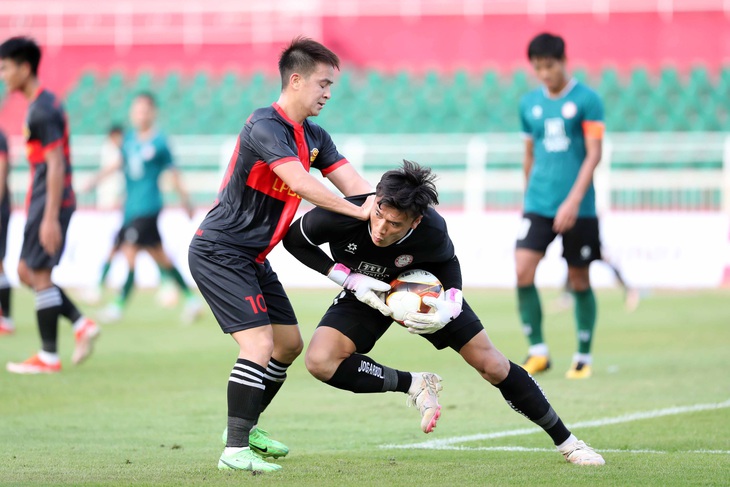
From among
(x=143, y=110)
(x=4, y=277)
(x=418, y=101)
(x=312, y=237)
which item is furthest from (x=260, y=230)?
(x=418, y=101)

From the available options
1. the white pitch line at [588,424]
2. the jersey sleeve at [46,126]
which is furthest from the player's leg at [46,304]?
the white pitch line at [588,424]

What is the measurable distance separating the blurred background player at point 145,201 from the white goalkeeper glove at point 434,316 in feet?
28.9

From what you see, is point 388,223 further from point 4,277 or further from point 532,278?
point 4,277

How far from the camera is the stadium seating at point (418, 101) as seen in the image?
24.1 meters

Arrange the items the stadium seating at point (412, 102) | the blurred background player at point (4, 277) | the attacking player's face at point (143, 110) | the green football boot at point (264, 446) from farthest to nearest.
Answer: the stadium seating at point (412, 102) → the attacking player's face at point (143, 110) → the blurred background player at point (4, 277) → the green football boot at point (264, 446)

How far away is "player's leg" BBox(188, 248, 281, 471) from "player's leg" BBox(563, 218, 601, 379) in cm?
439

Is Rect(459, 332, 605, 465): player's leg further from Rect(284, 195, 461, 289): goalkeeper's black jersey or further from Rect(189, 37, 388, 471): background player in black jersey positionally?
Rect(189, 37, 388, 471): background player in black jersey

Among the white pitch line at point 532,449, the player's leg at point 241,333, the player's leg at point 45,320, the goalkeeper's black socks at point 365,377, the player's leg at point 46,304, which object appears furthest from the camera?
the player's leg at point 45,320

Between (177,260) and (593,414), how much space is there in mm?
11862

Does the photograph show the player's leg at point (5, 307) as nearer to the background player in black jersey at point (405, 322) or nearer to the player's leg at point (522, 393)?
the background player in black jersey at point (405, 322)

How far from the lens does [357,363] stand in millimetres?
6004

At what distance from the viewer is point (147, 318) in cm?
1487

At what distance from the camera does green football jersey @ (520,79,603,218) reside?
975 cm

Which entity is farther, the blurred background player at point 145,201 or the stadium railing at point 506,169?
the stadium railing at point 506,169
